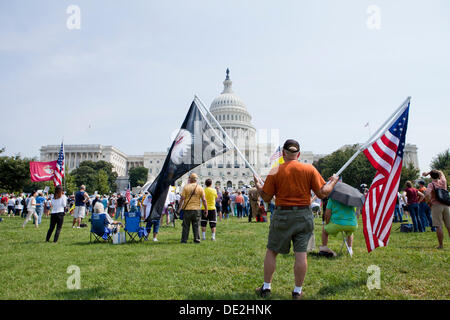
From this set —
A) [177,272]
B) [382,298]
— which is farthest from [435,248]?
[177,272]

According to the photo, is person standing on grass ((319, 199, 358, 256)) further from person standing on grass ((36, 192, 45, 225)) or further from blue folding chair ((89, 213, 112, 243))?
person standing on grass ((36, 192, 45, 225))

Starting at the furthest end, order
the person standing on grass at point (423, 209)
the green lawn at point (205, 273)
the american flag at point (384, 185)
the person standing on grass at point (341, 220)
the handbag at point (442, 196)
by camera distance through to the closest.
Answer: the person standing on grass at point (423, 209)
the handbag at point (442, 196)
the person standing on grass at point (341, 220)
the american flag at point (384, 185)
the green lawn at point (205, 273)

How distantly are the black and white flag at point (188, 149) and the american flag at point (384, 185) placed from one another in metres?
3.22

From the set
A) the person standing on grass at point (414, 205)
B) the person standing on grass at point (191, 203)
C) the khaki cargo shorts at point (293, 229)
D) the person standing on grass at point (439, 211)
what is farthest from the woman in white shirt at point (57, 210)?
the person standing on grass at point (414, 205)

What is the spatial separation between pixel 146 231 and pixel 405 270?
6.87 meters

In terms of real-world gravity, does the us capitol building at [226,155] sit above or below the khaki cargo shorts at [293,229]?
above

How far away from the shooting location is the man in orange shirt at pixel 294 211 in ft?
12.9

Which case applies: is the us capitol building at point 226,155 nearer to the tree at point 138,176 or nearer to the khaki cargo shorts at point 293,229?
the tree at point 138,176

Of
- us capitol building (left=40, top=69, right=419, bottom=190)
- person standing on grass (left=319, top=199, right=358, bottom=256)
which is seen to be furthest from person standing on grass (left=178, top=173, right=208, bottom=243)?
us capitol building (left=40, top=69, right=419, bottom=190)

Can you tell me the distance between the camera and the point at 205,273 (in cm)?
532

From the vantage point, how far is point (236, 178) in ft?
352

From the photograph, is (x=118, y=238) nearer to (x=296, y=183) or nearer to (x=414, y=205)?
(x=296, y=183)

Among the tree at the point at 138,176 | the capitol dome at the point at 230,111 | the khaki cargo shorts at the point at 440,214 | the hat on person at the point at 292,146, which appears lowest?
the khaki cargo shorts at the point at 440,214
